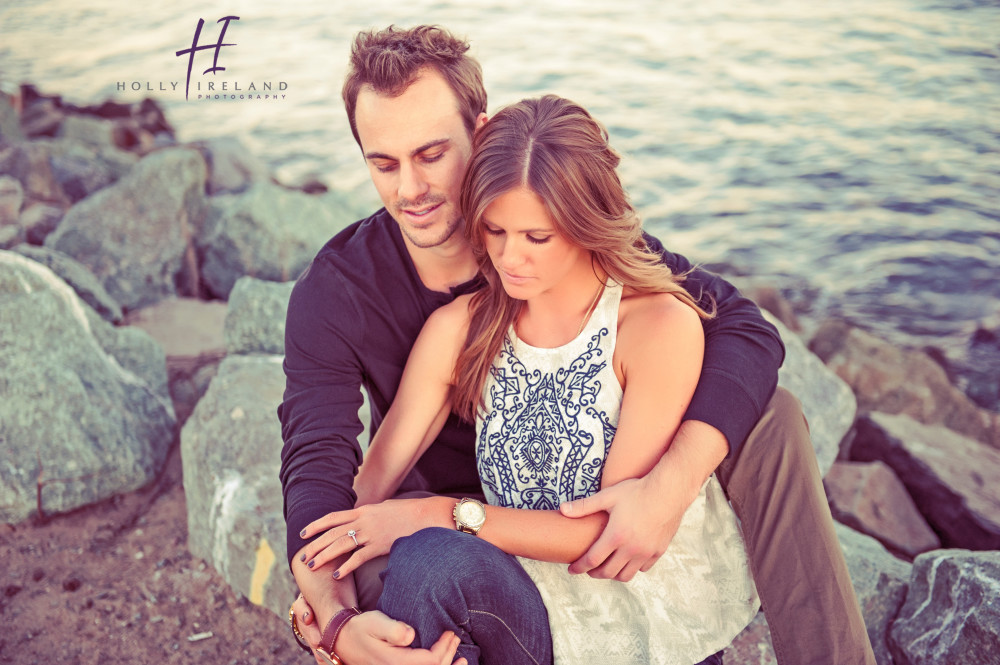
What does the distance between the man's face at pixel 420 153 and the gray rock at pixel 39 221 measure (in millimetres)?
4685

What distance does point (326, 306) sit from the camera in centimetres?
298

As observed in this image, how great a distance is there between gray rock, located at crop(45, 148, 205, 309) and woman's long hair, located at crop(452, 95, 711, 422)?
415cm

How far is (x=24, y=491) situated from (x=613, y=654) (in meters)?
2.74

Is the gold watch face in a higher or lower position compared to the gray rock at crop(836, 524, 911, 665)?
higher

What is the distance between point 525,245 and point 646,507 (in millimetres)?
830

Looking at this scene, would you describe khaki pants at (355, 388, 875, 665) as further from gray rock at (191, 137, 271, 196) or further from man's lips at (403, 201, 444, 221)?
gray rock at (191, 137, 271, 196)

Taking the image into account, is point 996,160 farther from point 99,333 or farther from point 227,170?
point 99,333

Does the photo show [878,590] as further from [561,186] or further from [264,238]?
[264,238]

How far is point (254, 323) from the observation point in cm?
450

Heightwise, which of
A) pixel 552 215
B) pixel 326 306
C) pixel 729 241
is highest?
pixel 552 215

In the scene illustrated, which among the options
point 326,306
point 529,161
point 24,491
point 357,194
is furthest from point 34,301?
point 357,194

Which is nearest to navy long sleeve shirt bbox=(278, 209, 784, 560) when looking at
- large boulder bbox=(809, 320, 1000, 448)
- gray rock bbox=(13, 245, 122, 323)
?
gray rock bbox=(13, 245, 122, 323)

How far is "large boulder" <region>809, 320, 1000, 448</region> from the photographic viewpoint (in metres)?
5.61

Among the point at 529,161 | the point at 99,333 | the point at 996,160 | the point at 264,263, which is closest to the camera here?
the point at 529,161
